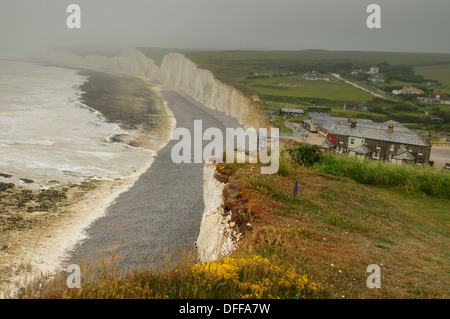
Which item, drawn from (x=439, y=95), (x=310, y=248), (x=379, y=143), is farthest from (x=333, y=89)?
(x=310, y=248)

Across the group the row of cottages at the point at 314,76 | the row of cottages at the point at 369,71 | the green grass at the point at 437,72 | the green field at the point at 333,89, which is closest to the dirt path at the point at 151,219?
the green field at the point at 333,89

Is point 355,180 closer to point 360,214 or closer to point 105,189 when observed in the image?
point 360,214

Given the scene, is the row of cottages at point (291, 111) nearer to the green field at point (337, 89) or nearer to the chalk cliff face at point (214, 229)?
the green field at point (337, 89)

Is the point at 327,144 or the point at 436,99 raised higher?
the point at 436,99

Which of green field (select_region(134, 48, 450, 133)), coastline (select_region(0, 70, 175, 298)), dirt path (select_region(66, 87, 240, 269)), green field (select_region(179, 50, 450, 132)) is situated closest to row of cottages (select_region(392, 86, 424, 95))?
green field (select_region(134, 48, 450, 133))

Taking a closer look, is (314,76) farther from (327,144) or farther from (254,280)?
(254,280)
